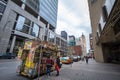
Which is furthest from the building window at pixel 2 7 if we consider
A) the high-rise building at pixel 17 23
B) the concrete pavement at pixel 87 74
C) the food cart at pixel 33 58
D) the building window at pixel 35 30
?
the concrete pavement at pixel 87 74

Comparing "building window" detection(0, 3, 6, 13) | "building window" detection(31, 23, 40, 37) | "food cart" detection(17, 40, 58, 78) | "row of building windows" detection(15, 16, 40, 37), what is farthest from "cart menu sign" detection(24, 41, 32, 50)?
"building window" detection(31, 23, 40, 37)

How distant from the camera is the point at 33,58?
634cm

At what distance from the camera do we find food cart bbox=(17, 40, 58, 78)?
632 cm

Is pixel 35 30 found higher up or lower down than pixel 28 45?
higher up

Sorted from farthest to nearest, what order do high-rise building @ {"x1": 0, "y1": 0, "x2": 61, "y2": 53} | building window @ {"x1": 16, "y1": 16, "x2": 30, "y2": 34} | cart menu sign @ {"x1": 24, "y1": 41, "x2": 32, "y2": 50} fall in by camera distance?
building window @ {"x1": 16, "y1": 16, "x2": 30, "y2": 34}, high-rise building @ {"x1": 0, "y1": 0, "x2": 61, "y2": 53}, cart menu sign @ {"x1": 24, "y1": 41, "x2": 32, "y2": 50}

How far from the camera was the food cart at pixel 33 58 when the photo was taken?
6318 mm

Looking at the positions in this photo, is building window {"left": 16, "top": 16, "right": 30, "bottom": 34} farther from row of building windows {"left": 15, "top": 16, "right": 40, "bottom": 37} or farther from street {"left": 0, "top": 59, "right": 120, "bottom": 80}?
street {"left": 0, "top": 59, "right": 120, "bottom": 80}

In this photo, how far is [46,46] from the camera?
303 inches

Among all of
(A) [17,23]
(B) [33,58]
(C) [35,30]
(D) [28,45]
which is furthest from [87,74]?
(C) [35,30]

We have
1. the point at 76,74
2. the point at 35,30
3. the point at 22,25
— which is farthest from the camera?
the point at 35,30

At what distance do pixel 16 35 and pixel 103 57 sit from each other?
1270 inches

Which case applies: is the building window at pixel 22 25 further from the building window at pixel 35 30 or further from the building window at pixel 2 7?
the building window at pixel 2 7

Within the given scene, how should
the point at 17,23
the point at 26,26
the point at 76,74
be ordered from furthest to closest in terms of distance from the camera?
the point at 26,26, the point at 17,23, the point at 76,74

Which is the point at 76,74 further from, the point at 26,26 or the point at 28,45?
the point at 26,26
